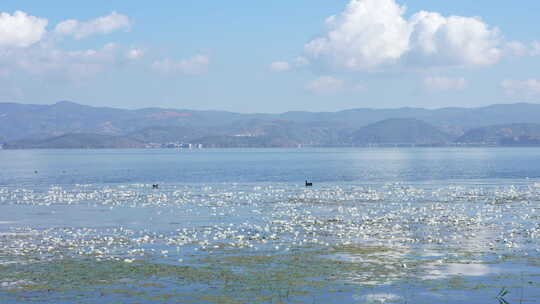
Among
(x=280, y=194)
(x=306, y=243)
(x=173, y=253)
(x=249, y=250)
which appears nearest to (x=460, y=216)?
(x=306, y=243)

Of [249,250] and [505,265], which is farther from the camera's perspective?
[249,250]

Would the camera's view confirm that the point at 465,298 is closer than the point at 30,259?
Yes

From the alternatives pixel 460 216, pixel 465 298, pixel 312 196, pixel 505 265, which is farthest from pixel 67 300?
pixel 312 196

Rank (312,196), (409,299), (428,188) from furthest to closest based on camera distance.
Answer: (428,188) → (312,196) → (409,299)

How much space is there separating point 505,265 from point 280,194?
1777 inches

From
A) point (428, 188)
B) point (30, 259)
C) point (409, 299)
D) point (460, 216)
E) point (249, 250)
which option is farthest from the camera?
point (428, 188)

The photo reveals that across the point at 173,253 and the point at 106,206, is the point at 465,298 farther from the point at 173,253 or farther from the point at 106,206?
the point at 106,206

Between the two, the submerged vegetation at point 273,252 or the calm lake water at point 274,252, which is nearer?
the calm lake water at point 274,252

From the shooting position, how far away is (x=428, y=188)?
8131 centimetres

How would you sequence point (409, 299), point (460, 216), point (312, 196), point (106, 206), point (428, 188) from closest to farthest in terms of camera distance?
point (409, 299) → point (460, 216) → point (106, 206) → point (312, 196) → point (428, 188)

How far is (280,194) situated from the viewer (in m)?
74.3

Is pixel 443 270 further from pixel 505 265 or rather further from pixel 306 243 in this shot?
pixel 306 243

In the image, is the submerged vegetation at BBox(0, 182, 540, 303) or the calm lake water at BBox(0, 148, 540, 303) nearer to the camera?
the calm lake water at BBox(0, 148, 540, 303)

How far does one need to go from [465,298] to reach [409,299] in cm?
201
